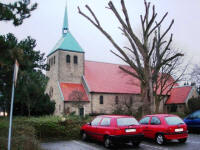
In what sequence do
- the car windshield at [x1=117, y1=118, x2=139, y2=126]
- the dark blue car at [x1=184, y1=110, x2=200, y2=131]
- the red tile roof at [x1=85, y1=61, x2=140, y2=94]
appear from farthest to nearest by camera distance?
the red tile roof at [x1=85, y1=61, x2=140, y2=94], the dark blue car at [x1=184, y1=110, x2=200, y2=131], the car windshield at [x1=117, y1=118, x2=139, y2=126]

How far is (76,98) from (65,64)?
7781mm

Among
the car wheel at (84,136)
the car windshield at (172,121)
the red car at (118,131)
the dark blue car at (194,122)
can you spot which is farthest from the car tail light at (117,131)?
the dark blue car at (194,122)

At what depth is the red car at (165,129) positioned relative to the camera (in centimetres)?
1010

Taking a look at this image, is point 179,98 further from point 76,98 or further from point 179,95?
point 76,98

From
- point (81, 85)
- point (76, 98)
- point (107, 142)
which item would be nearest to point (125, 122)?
point (107, 142)

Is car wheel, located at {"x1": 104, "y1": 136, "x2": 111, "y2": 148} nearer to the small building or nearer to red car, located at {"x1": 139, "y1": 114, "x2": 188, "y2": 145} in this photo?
red car, located at {"x1": 139, "y1": 114, "x2": 188, "y2": 145}

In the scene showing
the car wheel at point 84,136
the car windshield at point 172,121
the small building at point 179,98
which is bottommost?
the car wheel at point 84,136

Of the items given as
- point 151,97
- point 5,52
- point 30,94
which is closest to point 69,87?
point 30,94

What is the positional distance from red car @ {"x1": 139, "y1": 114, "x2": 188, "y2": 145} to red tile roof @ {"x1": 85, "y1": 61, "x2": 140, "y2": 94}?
25.4m

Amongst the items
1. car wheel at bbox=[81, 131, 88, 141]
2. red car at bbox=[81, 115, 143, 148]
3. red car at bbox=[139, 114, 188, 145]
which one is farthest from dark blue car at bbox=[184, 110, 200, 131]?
car wheel at bbox=[81, 131, 88, 141]

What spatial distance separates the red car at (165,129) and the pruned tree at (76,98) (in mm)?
22257

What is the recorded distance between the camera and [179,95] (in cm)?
4150

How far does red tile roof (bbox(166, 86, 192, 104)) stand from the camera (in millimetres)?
40009

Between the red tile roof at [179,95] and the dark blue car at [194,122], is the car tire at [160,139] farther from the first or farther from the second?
the red tile roof at [179,95]
